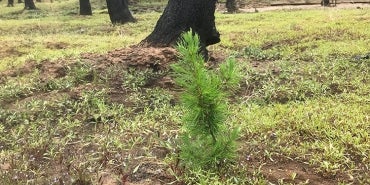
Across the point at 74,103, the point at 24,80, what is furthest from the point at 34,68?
the point at 74,103

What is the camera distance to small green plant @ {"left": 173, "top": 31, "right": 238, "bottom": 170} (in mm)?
3336

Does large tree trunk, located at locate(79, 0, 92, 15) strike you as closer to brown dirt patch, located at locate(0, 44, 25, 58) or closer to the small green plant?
brown dirt patch, located at locate(0, 44, 25, 58)

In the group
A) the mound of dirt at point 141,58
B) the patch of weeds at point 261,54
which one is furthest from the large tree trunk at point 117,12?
the mound of dirt at point 141,58

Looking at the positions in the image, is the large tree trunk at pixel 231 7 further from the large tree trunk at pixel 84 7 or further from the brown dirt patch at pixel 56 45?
the brown dirt patch at pixel 56 45

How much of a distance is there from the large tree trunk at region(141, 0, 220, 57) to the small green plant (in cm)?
377

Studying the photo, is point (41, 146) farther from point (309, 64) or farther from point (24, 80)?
point (309, 64)

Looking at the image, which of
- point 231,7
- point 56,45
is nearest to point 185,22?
point 56,45

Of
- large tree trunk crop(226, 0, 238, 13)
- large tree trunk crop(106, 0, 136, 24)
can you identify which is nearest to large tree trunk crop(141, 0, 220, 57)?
large tree trunk crop(106, 0, 136, 24)

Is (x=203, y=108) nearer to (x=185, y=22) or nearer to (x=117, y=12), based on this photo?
(x=185, y=22)

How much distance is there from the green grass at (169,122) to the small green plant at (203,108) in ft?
0.58

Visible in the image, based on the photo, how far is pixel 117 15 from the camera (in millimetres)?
17016

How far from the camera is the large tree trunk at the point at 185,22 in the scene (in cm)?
734

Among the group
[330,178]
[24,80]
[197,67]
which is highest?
[197,67]

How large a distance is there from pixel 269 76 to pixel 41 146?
3433 millimetres
